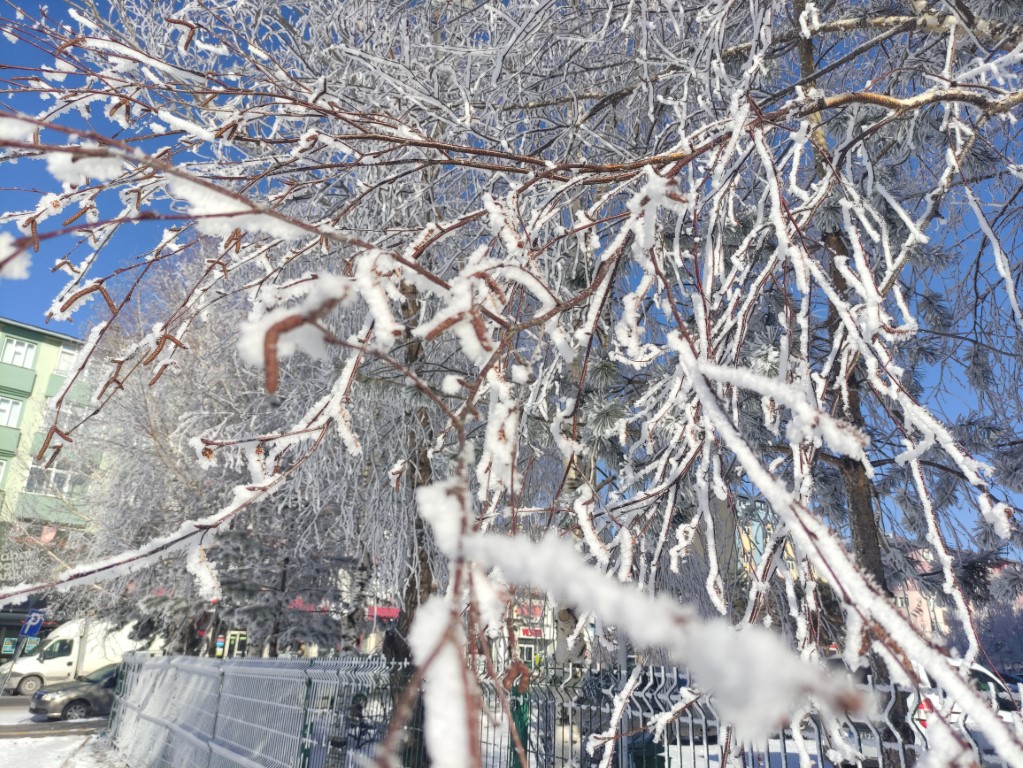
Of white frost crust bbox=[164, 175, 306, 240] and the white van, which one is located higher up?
white frost crust bbox=[164, 175, 306, 240]

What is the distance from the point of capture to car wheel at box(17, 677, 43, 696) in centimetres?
1647

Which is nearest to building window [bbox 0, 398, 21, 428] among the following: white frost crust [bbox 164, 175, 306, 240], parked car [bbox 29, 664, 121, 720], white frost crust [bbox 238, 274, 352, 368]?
parked car [bbox 29, 664, 121, 720]

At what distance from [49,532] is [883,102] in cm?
2286

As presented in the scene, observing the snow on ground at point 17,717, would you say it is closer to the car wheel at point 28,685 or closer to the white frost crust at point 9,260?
the car wheel at point 28,685

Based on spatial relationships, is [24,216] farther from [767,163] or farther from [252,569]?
[252,569]

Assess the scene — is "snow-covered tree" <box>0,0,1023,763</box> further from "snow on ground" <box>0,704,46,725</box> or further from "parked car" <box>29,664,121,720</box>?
"snow on ground" <box>0,704,46,725</box>

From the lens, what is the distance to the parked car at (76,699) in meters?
13.1

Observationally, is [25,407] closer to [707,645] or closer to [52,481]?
[52,481]

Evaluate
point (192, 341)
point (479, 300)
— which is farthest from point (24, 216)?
point (192, 341)

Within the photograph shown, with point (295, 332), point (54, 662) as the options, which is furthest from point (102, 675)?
point (295, 332)

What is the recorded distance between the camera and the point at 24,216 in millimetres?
1646

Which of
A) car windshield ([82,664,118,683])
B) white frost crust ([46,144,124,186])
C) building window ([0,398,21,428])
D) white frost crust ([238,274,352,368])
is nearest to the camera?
white frost crust ([238,274,352,368])

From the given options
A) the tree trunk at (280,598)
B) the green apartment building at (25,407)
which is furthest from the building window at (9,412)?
the tree trunk at (280,598)

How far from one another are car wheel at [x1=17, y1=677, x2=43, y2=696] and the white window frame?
12312 millimetres
